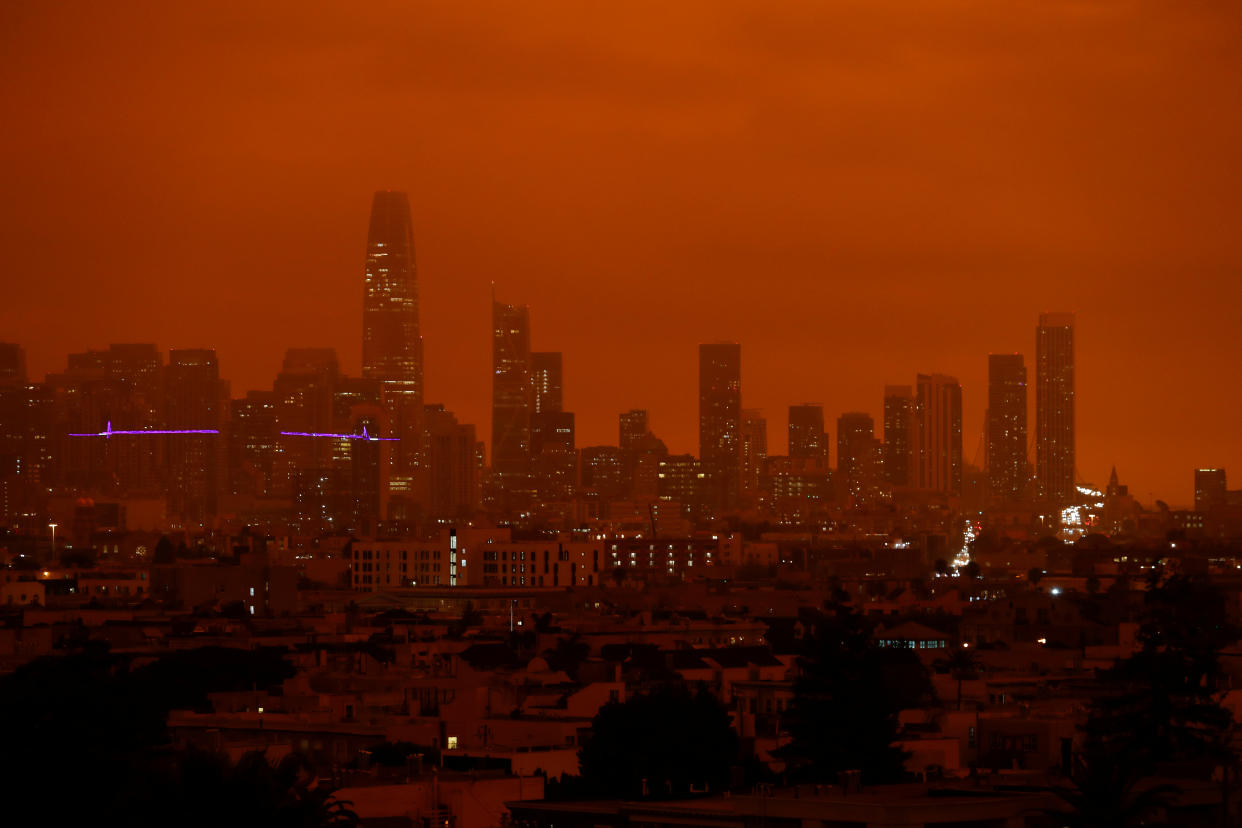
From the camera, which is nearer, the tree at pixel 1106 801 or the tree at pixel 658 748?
the tree at pixel 1106 801

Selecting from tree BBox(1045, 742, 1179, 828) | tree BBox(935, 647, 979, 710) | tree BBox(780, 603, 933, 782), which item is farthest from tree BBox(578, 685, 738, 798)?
tree BBox(935, 647, 979, 710)

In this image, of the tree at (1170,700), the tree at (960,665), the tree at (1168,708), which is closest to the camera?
the tree at (1168,708)

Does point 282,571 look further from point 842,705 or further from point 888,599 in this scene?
point 842,705

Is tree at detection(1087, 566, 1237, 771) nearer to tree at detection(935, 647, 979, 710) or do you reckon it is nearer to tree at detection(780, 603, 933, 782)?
tree at detection(780, 603, 933, 782)

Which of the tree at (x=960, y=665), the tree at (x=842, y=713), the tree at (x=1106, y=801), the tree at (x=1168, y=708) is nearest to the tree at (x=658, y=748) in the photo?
the tree at (x=842, y=713)

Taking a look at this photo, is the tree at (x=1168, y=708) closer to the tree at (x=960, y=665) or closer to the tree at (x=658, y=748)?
the tree at (x=658, y=748)

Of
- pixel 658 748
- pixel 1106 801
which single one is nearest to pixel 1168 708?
pixel 658 748
